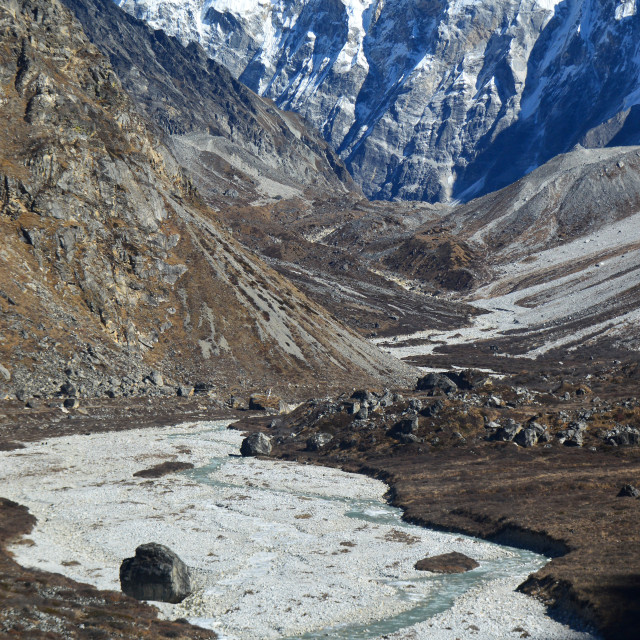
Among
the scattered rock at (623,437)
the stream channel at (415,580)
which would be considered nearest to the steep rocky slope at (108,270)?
the stream channel at (415,580)

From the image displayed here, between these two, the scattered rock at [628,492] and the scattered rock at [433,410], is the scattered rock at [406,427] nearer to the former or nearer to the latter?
the scattered rock at [433,410]

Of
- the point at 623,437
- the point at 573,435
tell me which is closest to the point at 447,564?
the point at 573,435

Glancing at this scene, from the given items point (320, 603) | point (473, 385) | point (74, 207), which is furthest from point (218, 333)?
point (320, 603)

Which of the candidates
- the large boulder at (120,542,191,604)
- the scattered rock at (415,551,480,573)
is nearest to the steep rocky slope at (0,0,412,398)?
the large boulder at (120,542,191,604)

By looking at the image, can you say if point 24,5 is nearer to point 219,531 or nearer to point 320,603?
point 219,531

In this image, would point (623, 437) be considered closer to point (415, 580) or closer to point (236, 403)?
point (415, 580)

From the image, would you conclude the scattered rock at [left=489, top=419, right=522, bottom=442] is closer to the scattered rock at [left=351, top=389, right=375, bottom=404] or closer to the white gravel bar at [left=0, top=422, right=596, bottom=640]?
the white gravel bar at [left=0, top=422, right=596, bottom=640]
